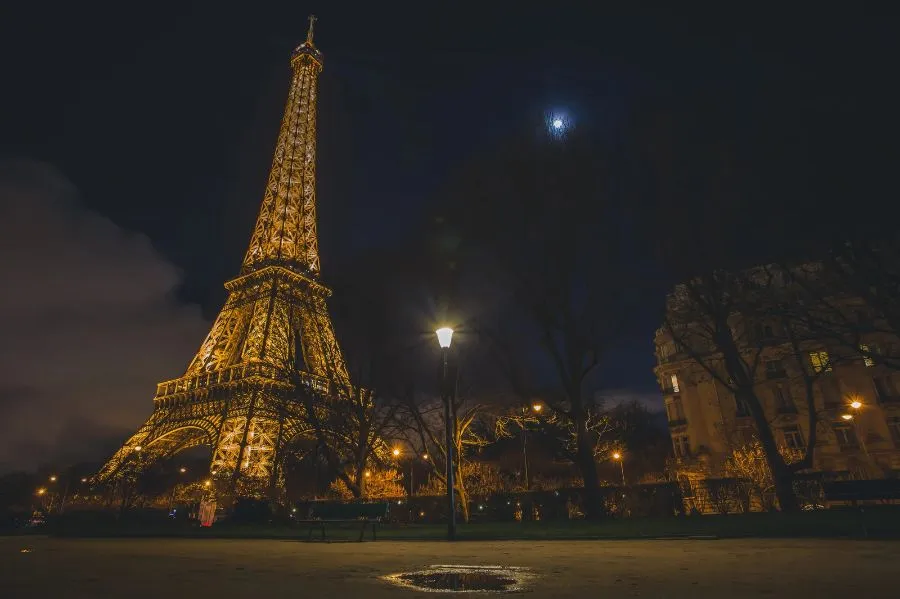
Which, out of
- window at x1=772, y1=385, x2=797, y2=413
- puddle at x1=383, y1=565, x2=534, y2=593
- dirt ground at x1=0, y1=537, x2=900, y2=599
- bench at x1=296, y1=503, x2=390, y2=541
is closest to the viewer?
dirt ground at x1=0, y1=537, x2=900, y2=599

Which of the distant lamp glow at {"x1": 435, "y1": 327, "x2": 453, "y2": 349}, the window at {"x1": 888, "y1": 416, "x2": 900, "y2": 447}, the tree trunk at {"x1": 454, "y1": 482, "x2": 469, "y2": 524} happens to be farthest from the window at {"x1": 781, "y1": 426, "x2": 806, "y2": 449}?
the distant lamp glow at {"x1": 435, "y1": 327, "x2": 453, "y2": 349}

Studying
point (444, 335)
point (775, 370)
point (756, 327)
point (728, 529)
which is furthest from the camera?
point (775, 370)

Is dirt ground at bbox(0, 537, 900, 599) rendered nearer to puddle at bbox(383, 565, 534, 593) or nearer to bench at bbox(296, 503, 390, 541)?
puddle at bbox(383, 565, 534, 593)

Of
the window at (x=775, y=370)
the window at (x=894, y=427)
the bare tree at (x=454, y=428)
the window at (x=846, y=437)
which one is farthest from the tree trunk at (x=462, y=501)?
the window at (x=894, y=427)

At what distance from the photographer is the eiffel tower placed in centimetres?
3111

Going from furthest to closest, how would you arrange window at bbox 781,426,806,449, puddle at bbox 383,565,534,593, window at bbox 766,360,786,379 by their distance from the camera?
window at bbox 766,360,786,379
window at bbox 781,426,806,449
puddle at bbox 383,565,534,593

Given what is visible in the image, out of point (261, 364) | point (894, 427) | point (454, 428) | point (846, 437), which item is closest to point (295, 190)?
point (261, 364)

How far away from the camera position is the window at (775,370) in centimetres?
4536

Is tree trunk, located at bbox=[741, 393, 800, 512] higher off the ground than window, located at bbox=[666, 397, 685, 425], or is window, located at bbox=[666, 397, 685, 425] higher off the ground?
window, located at bbox=[666, 397, 685, 425]

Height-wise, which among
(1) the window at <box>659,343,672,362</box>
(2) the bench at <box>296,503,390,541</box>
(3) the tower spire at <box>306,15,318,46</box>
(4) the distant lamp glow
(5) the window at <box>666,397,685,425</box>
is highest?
(3) the tower spire at <box>306,15,318,46</box>

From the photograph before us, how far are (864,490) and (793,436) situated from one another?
4145cm

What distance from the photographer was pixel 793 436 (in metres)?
43.7

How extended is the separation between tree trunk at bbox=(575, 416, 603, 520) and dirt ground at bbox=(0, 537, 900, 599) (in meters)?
6.63

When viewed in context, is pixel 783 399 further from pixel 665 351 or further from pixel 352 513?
pixel 352 513
